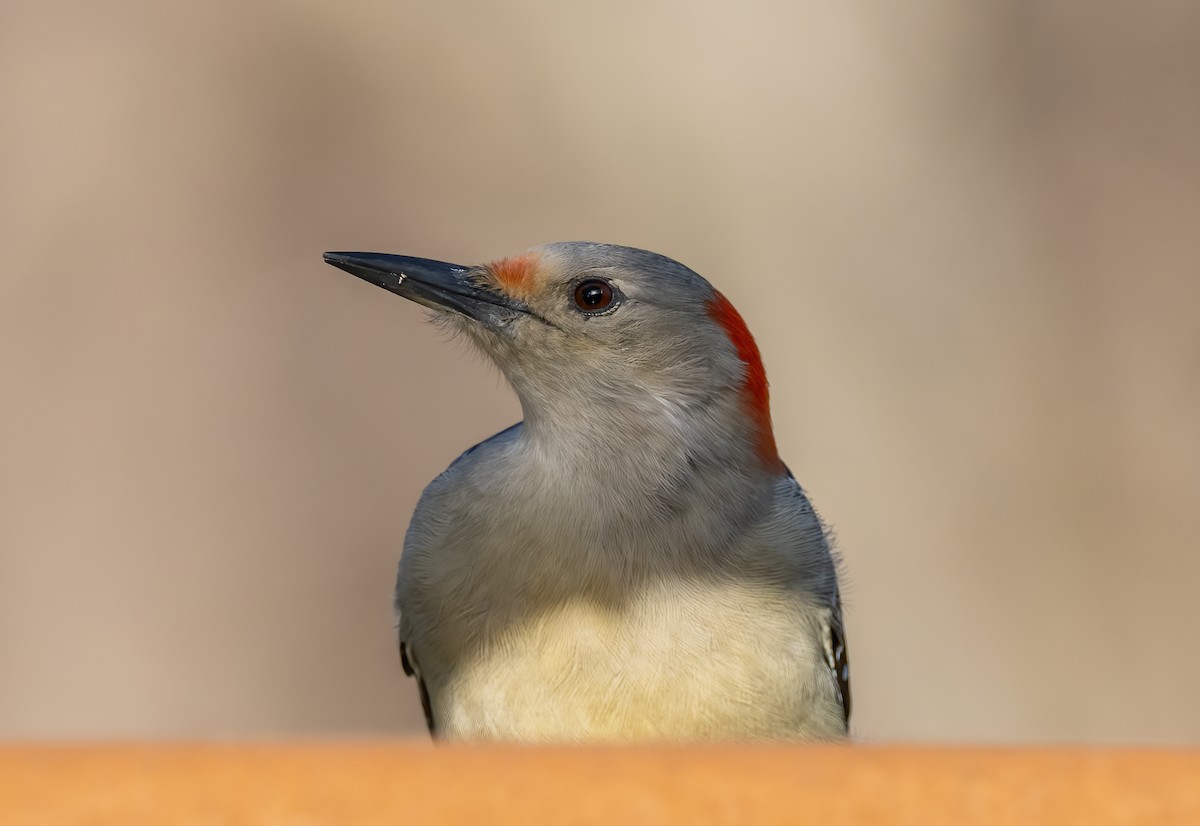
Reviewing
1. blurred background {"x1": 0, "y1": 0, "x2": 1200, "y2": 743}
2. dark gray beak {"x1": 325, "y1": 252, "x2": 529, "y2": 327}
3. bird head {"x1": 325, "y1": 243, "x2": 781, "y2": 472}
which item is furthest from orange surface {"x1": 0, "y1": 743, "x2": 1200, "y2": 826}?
blurred background {"x1": 0, "y1": 0, "x2": 1200, "y2": 743}

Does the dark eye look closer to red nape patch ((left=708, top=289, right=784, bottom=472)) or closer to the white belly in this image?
red nape patch ((left=708, top=289, right=784, bottom=472))

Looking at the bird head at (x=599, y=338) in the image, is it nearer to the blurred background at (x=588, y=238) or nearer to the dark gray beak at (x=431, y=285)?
the dark gray beak at (x=431, y=285)

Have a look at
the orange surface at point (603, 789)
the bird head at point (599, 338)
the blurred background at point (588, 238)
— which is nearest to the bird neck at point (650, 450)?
the bird head at point (599, 338)

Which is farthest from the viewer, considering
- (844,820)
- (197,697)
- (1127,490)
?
(1127,490)

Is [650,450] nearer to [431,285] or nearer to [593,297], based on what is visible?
[593,297]

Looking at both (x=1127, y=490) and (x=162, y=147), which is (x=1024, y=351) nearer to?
(x=1127, y=490)

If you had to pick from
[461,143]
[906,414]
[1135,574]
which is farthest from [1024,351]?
[461,143]
